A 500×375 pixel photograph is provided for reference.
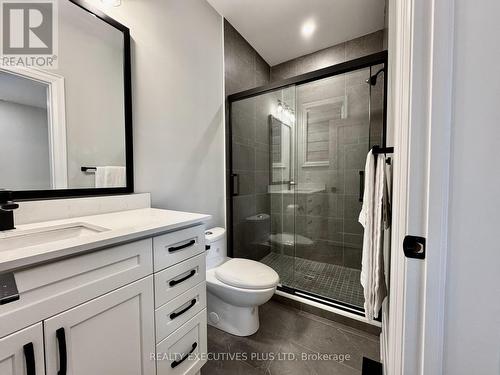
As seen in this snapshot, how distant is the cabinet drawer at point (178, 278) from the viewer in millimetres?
875

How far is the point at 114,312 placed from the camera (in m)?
0.73

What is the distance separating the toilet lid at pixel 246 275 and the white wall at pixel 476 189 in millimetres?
988

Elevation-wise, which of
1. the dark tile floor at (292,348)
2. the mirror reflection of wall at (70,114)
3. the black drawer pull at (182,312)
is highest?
the mirror reflection of wall at (70,114)

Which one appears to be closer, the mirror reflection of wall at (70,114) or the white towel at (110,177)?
the mirror reflection of wall at (70,114)

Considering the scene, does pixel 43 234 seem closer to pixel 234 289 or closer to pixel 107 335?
pixel 107 335

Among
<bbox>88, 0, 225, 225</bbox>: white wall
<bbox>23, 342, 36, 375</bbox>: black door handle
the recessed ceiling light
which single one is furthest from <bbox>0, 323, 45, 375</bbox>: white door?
the recessed ceiling light

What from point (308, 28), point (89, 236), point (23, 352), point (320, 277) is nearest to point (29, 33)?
point (89, 236)

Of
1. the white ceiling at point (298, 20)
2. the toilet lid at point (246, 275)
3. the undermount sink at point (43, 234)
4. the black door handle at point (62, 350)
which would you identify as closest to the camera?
the black door handle at point (62, 350)


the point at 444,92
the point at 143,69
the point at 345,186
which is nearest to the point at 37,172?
the point at 143,69

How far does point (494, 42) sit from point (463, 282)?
525 millimetres

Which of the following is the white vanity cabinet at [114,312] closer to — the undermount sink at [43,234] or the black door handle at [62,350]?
the black door handle at [62,350]

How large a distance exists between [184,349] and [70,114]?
1279mm

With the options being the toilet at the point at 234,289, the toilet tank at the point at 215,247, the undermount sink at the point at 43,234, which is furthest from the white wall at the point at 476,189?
the toilet tank at the point at 215,247

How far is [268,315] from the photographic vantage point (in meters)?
1.71
